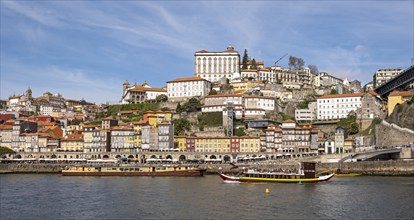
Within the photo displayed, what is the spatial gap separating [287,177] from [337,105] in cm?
3386

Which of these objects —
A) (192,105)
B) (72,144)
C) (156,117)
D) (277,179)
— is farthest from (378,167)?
(72,144)

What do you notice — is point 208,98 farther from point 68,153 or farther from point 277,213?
point 277,213

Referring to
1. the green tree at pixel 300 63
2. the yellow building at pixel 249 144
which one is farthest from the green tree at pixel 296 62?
the yellow building at pixel 249 144

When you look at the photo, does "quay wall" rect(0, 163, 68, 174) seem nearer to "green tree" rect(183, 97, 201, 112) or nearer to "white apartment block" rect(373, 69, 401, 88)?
"green tree" rect(183, 97, 201, 112)

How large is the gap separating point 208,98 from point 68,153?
22.8 m

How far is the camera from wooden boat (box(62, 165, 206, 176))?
5520 centimetres

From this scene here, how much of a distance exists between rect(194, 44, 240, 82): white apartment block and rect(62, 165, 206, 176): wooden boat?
41187mm

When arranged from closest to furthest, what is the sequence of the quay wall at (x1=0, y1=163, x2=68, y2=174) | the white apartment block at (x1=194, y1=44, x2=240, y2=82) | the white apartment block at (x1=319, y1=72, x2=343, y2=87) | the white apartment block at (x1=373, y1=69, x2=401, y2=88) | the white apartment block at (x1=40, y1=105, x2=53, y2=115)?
the quay wall at (x1=0, y1=163, x2=68, y2=174), the white apartment block at (x1=194, y1=44, x2=240, y2=82), the white apartment block at (x1=319, y1=72, x2=343, y2=87), the white apartment block at (x1=373, y1=69, x2=401, y2=88), the white apartment block at (x1=40, y1=105, x2=53, y2=115)

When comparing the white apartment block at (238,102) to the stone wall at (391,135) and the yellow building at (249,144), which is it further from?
the stone wall at (391,135)

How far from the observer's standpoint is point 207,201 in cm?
3303

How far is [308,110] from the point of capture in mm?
80312

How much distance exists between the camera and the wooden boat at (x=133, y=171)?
5520 cm

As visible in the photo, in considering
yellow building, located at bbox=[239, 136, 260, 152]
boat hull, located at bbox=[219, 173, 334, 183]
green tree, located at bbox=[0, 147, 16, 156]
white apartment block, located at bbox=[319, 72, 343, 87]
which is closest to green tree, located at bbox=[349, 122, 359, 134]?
yellow building, located at bbox=[239, 136, 260, 152]

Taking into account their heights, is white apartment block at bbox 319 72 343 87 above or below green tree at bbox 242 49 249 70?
below
